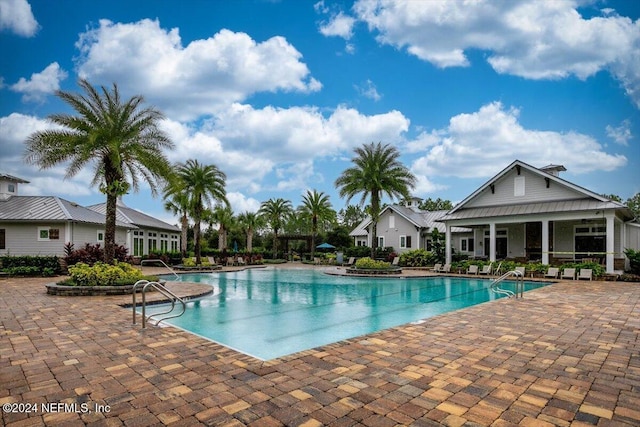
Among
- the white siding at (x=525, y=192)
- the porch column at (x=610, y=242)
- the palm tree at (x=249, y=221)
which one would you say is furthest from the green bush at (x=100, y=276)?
the palm tree at (x=249, y=221)

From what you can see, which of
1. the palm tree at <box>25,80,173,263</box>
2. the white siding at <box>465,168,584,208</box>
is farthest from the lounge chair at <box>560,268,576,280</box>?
the palm tree at <box>25,80,173,263</box>

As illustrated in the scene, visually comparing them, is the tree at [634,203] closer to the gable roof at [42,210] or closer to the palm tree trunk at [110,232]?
the palm tree trunk at [110,232]

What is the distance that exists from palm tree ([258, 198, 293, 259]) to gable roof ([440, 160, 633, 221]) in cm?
1999

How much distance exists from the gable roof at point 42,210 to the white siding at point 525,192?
2567 centimetres

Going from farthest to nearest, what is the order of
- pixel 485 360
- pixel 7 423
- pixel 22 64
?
pixel 22 64 → pixel 485 360 → pixel 7 423

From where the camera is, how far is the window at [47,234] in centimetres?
2345

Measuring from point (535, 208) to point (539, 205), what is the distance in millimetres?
544

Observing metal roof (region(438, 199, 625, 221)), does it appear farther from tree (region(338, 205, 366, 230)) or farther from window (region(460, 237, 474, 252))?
tree (region(338, 205, 366, 230))

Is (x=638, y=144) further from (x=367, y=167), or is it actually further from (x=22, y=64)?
(x=22, y=64)

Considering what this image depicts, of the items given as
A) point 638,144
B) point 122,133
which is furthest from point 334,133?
point 638,144

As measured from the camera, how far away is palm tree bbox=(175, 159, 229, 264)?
88.1 ft

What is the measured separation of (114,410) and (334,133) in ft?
72.9

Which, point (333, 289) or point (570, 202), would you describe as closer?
point (333, 289)

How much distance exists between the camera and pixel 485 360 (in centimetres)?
547
